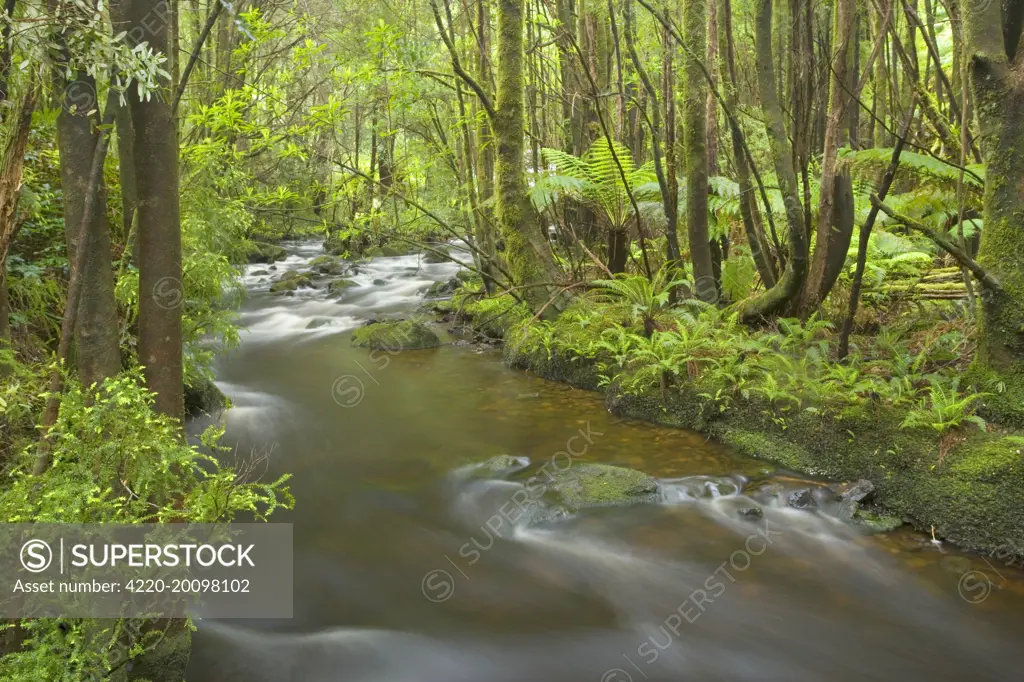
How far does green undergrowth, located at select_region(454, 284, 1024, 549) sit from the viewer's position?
4.23 m

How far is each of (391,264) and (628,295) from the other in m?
11.9

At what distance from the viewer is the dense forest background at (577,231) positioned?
2.94 meters

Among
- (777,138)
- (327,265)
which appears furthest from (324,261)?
(777,138)

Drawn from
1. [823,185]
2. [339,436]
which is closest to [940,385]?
[823,185]

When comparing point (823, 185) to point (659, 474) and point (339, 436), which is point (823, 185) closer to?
point (659, 474)

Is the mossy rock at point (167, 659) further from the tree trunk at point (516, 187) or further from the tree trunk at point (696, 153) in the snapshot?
the tree trunk at point (696, 153)

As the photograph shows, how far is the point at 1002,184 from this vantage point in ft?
14.0

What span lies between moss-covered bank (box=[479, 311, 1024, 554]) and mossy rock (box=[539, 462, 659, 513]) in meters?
1.16

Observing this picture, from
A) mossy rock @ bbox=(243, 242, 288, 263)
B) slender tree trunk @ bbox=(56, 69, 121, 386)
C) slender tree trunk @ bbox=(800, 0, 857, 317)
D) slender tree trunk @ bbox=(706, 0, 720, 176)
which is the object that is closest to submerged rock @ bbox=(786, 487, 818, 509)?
slender tree trunk @ bbox=(800, 0, 857, 317)

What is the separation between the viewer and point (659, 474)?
5.41m

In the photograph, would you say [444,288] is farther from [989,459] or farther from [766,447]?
[989,459]

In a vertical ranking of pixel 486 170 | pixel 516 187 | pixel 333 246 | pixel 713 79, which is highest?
pixel 713 79

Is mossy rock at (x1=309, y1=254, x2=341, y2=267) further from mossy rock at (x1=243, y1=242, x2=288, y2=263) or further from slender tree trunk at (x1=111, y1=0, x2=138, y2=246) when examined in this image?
slender tree trunk at (x1=111, y1=0, x2=138, y2=246)

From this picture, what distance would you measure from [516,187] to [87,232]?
6.35 metres
